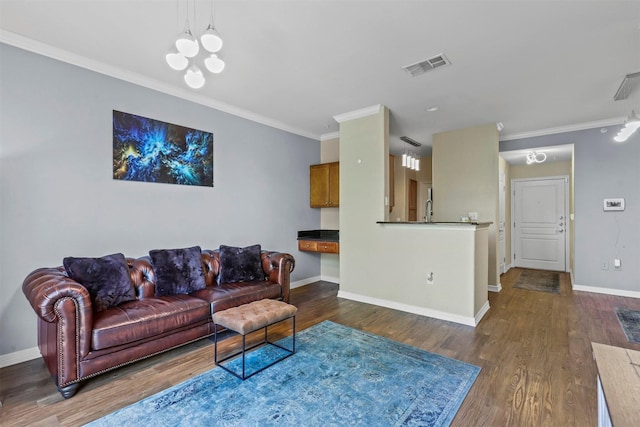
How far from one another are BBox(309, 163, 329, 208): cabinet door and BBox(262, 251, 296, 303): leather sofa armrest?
A: 1.80 m

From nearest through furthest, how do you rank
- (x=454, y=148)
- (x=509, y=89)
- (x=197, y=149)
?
(x=509, y=89) < (x=197, y=149) < (x=454, y=148)

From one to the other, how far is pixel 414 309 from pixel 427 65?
2.81 metres

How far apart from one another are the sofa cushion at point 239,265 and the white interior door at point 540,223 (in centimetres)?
633

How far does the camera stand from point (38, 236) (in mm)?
2607

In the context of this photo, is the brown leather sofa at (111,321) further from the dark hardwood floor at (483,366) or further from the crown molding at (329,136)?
the crown molding at (329,136)

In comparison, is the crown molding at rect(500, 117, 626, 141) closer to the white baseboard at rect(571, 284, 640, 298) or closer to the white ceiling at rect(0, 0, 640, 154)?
the white ceiling at rect(0, 0, 640, 154)

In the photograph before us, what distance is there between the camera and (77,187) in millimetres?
2822

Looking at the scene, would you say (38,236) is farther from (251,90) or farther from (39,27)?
(251,90)

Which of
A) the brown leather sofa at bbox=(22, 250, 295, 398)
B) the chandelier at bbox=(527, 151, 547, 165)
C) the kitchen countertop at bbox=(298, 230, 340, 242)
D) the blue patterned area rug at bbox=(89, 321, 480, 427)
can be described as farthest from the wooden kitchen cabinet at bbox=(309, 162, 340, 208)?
the chandelier at bbox=(527, 151, 547, 165)

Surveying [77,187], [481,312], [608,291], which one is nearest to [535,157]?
[608,291]

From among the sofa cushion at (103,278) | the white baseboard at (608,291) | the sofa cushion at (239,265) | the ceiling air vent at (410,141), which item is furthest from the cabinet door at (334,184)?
the white baseboard at (608,291)

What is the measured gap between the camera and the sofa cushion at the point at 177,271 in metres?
2.96

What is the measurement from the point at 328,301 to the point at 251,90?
298 cm

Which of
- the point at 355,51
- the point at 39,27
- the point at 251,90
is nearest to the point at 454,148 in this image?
the point at 355,51
